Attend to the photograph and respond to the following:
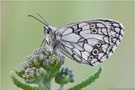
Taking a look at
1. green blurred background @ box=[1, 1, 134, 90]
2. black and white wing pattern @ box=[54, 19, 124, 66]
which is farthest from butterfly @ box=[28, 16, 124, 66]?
green blurred background @ box=[1, 1, 134, 90]

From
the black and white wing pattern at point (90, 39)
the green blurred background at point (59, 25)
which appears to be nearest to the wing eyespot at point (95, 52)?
the black and white wing pattern at point (90, 39)

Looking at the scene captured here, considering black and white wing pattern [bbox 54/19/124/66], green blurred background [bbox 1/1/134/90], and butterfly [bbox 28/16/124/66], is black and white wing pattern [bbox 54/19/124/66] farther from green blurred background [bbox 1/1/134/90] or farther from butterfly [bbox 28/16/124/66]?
green blurred background [bbox 1/1/134/90]

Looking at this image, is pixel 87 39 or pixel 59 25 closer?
pixel 87 39

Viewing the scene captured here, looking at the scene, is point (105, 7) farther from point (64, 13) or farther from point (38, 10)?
point (38, 10)

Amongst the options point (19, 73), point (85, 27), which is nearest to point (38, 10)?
point (85, 27)

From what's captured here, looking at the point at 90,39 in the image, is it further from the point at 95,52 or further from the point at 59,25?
the point at 59,25

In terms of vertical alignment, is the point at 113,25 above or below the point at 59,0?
below

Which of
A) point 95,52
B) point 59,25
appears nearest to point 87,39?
point 95,52

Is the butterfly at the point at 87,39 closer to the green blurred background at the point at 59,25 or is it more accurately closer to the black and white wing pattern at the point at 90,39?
the black and white wing pattern at the point at 90,39
